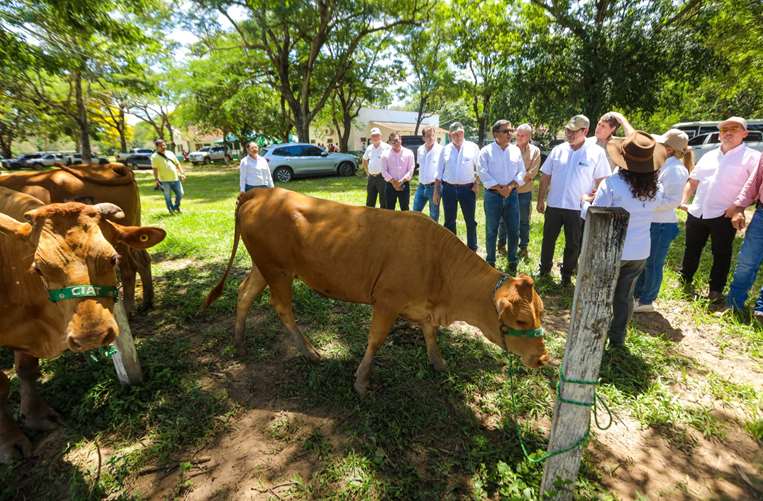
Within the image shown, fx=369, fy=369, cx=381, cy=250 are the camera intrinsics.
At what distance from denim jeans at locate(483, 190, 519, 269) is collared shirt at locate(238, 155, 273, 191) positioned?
5.03 meters

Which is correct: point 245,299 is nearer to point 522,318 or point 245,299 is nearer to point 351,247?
point 351,247

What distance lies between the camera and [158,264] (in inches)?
246

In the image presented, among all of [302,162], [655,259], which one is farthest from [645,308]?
[302,162]

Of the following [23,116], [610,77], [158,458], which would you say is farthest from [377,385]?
[23,116]

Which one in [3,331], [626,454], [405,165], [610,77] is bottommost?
[626,454]

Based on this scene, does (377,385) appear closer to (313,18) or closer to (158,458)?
(158,458)

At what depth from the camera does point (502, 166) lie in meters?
5.46

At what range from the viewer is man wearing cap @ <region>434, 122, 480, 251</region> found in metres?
5.87

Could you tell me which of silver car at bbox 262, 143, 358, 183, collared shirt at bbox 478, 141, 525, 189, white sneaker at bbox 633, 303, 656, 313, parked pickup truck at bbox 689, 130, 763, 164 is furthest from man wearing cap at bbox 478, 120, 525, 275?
silver car at bbox 262, 143, 358, 183

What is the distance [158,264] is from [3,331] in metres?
4.00

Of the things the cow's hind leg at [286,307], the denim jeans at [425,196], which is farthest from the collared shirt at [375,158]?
the cow's hind leg at [286,307]

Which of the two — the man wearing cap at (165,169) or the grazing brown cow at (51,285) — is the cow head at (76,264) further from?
the man wearing cap at (165,169)

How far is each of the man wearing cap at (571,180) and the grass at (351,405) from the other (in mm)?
1382

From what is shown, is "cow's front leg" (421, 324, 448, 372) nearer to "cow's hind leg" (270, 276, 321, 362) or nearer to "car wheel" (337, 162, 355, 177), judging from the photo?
"cow's hind leg" (270, 276, 321, 362)
